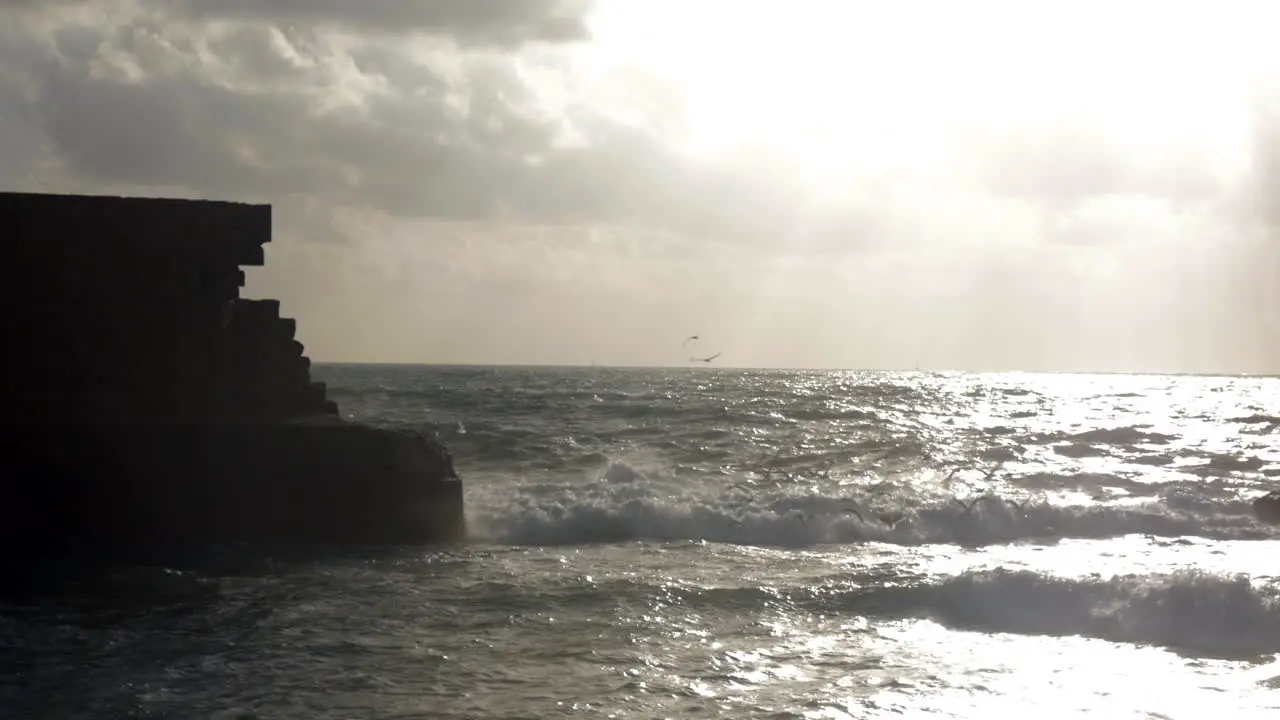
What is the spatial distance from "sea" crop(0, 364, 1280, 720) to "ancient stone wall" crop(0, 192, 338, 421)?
80.4 inches

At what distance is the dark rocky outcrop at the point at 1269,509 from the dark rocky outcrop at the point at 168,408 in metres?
13.3

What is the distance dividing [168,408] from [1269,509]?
16847 mm

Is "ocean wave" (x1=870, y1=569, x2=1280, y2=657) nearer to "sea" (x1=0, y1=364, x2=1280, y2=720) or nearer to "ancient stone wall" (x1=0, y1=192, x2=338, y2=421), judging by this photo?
"sea" (x1=0, y1=364, x2=1280, y2=720)

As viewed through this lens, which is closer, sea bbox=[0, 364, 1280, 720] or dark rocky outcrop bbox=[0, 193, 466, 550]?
sea bbox=[0, 364, 1280, 720]

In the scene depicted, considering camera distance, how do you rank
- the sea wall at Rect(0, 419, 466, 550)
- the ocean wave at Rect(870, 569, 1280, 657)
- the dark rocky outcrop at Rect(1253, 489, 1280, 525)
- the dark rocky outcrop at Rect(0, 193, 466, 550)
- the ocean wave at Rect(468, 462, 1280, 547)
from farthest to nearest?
the dark rocky outcrop at Rect(1253, 489, 1280, 525), the ocean wave at Rect(468, 462, 1280, 547), the dark rocky outcrop at Rect(0, 193, 466, 550), the sea wall at Rect(0, 419, 466, 550), the ocean wave at Rect(870, 569, 1280, 657)

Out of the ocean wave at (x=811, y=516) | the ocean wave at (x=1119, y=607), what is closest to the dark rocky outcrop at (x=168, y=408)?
the ocean wave at (x=811, y=516)

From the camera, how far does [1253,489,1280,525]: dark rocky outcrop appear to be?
19.2 metres

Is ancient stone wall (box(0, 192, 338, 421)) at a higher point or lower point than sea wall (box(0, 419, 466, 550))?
higher

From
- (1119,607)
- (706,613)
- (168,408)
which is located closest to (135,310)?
(168,408)

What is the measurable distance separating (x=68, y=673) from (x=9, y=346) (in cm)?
631

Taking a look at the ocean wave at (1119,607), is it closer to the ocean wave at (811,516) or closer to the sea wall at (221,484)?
the ocean wave at (811,516)

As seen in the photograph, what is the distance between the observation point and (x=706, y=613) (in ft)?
36.7

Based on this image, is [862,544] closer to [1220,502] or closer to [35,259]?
[1220,502]

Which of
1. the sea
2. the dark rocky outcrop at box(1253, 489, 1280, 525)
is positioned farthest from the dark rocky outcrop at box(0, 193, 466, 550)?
the dark rocky outcrop at box(1253, 489, 1280, 525)
